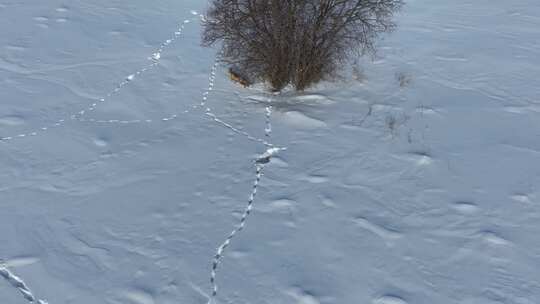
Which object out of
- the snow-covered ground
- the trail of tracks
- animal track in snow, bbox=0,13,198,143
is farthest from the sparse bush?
animal track in snow, bbox=0,13,198,143

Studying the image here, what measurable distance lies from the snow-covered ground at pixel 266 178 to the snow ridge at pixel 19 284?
0.07 ft

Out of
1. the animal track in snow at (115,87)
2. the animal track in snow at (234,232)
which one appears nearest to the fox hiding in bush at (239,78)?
the animal track in snow at (115,87)

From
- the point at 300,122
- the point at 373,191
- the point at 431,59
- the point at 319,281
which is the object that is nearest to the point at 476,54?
the point at 431,59

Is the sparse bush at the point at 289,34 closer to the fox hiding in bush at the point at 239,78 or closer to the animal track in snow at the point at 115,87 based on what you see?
the fox hiding in bush at the point at 239,78

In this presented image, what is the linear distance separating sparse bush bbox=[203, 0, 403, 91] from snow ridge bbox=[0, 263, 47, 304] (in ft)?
14.2

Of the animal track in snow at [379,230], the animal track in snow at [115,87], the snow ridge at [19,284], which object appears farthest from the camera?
the animal track in snow at [115,87]

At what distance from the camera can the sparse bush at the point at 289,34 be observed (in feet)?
24.7

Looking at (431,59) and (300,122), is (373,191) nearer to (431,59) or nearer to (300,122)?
(300,122)

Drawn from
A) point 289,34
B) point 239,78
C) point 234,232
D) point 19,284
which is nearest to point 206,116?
point 239,78

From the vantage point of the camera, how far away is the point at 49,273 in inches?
188

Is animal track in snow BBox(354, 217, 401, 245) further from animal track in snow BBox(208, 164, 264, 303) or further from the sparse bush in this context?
the sparse bush

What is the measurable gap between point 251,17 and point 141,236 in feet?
12.0

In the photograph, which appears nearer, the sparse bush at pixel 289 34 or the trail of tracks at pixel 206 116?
the trail of tracks at pixel 206 116

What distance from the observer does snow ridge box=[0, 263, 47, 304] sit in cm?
453
